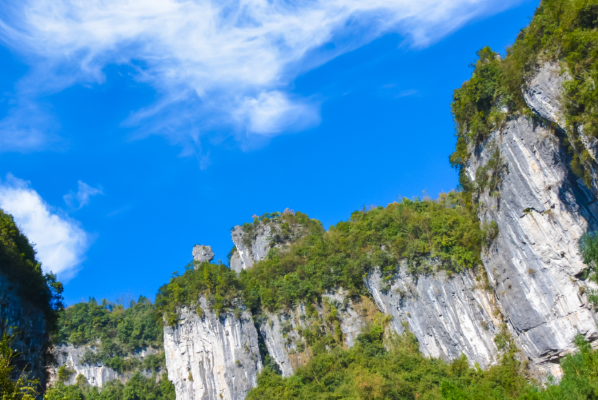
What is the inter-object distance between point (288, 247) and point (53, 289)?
1063 inches

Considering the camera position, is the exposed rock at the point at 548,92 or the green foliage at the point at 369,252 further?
the green foliage at the point at 369,252

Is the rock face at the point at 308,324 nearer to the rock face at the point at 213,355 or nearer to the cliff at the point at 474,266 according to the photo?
the cliff at the point at 474,266

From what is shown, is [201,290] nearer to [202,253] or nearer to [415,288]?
[202,253]

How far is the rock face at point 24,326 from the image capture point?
1734 cm

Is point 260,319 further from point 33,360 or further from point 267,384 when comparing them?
A: point 33,360

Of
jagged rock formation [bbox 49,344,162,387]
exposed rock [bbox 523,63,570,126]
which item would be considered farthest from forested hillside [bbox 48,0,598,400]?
jagged rock formation [bbox 49,344,162,387]

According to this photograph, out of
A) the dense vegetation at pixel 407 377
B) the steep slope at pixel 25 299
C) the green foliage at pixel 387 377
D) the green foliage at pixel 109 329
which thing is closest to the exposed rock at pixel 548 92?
the dense vegetation at pixel 407 377

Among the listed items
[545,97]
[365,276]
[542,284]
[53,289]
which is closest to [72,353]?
[53,289]

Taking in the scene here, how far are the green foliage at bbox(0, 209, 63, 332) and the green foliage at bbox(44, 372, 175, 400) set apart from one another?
85.6 ft

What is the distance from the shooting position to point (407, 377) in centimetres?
2581

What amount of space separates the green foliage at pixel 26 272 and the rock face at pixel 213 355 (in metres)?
16.6

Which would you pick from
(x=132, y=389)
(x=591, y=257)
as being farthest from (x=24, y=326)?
(x=132, y=389)

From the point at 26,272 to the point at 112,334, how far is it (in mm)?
35463

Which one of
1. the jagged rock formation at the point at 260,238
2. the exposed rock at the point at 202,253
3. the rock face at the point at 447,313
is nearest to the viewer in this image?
the rock face at the point at 447,313
